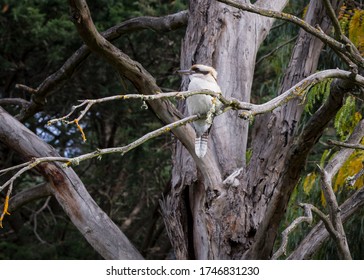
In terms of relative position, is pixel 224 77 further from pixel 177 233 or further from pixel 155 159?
pixel 155 159

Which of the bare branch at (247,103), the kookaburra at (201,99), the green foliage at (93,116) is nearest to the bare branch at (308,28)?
the bare branch at (247,103)

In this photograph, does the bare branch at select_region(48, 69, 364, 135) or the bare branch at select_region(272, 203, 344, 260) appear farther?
the bare branch at select_region(272, 203, 344, 260)

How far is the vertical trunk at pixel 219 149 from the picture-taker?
353 cm

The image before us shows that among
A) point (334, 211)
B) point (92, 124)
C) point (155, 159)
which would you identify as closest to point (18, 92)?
point (92, 124)

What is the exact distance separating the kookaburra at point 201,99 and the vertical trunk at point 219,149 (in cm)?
7

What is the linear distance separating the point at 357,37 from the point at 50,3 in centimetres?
349

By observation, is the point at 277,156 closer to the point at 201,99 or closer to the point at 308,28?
the point at 201,99

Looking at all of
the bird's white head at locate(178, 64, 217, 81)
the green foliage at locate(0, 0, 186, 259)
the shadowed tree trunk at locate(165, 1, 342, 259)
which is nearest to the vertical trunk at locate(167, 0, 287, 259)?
the shadowed tree trunk at locate(165, 1, 342, 259)

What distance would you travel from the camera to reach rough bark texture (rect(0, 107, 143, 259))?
3.78m

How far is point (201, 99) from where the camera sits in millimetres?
3842

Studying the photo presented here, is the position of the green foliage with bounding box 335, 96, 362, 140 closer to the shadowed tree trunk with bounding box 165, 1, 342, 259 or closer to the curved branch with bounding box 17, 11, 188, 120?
the shadowed tree trunk with bounding box 165, 1, 342, 259

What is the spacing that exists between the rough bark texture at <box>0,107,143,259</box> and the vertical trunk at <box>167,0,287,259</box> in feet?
1.02

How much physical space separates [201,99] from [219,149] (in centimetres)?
32
